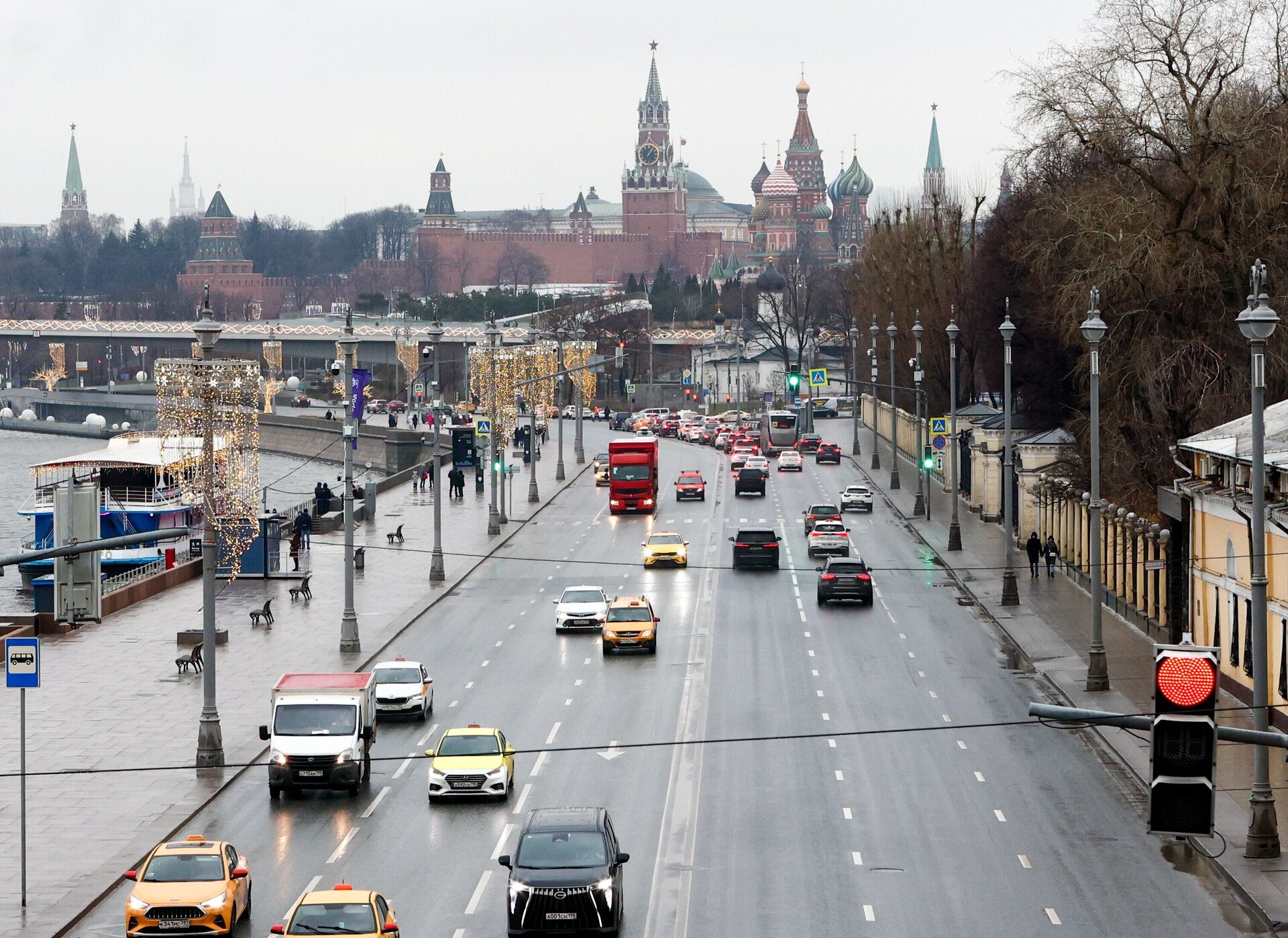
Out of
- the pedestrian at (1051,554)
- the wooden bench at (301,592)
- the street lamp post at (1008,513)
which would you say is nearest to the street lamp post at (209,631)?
the wooden bench at (301,592)

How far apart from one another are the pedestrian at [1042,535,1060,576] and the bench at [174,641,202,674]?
2893cm

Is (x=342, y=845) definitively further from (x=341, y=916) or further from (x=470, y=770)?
(x=341, y=916)

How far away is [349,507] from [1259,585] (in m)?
28.4

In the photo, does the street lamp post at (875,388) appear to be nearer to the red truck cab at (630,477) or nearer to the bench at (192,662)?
the red truck cab at (630,477)

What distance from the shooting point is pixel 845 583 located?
188 ft

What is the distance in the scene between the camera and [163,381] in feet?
273

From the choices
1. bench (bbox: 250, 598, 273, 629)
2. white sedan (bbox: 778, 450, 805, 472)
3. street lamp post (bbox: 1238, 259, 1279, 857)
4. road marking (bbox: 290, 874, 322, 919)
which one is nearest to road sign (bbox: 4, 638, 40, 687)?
road marking (bbox: 290, 874, 322, 919)

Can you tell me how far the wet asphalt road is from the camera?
26.4 meters

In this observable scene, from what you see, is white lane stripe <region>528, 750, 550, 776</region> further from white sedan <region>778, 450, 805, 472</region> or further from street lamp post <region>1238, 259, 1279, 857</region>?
white sedan <region>778, 450, 805, 472</region>

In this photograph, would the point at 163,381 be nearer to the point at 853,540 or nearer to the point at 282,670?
the point at 853,540

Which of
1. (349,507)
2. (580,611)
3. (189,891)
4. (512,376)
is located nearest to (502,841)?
(189,891)

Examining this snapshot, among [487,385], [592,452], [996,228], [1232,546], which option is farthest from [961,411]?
[1232,546]

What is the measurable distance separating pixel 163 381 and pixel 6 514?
50.2m

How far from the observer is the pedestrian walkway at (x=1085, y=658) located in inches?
1126
